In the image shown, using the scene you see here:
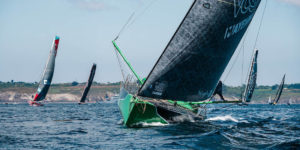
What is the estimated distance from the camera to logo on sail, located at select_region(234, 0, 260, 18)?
1588cm

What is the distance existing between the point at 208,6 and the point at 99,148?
297 inches

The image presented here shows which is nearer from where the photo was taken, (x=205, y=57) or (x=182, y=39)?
(x=182, y=39)

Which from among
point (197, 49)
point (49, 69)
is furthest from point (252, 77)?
point (49, 69)

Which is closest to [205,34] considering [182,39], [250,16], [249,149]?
[182,39]

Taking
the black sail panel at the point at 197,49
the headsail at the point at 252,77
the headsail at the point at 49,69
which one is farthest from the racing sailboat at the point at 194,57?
the headsail at the point at 49,69

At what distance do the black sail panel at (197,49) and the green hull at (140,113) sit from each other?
0.73 metres

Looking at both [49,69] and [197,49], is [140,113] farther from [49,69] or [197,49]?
[49,69]

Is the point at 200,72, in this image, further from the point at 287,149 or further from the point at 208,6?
the point at 287,149

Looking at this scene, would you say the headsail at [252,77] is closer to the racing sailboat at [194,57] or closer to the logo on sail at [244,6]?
the racing sailboat at [194,57]

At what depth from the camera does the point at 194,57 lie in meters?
16.3

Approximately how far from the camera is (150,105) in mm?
17422

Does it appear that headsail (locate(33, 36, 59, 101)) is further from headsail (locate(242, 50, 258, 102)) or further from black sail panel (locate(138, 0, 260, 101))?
black sail panel (locate(138, 0, 260, 101))

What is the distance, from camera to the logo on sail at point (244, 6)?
52.1ft

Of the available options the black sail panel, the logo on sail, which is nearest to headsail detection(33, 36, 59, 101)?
the black sail panel
